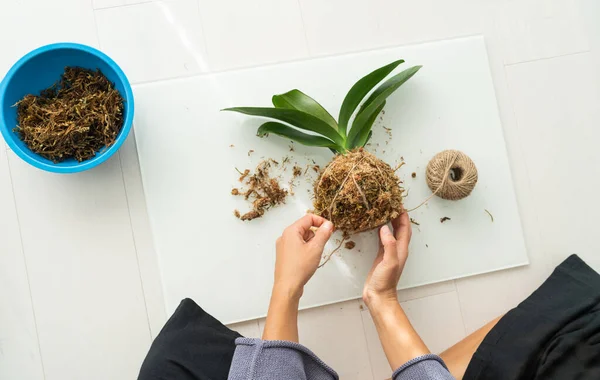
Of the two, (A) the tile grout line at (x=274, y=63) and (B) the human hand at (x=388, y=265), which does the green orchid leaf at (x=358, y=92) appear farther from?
(B) the human hand at (x=388, y=265)

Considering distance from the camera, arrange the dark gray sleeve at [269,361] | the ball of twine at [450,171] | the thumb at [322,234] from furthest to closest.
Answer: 1. the ball of twine at [450,171]
2. the thumb at [322,234]
3. the dark gray sleeve at [269,361]

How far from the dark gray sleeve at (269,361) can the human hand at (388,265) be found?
237mm

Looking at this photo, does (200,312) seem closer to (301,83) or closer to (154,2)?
(301,83)

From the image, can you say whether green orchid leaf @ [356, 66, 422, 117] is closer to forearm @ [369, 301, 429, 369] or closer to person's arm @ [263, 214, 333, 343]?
→ person's arm @ [263, 214, 333, 343]

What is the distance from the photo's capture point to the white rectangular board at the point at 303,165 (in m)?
1.27

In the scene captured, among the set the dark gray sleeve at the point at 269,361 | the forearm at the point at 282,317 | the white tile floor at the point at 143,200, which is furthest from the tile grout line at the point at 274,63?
the dark gray sleeve at the point at 269,361

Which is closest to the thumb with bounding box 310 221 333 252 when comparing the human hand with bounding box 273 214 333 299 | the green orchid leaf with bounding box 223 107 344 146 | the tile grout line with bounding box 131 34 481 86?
the human hand with bounding box 273 214 333 299

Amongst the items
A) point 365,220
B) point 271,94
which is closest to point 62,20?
point 271,94

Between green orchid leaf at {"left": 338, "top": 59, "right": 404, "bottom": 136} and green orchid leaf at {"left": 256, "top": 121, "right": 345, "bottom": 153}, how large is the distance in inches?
1.9

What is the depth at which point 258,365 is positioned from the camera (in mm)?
982

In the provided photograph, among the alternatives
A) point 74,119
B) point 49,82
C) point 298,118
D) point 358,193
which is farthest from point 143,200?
point 358,193

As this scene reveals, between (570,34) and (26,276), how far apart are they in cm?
174

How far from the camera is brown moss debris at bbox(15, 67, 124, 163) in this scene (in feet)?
3.78

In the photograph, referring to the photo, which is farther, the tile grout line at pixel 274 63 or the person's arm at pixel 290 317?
the tile grout line at pixel 274 63
